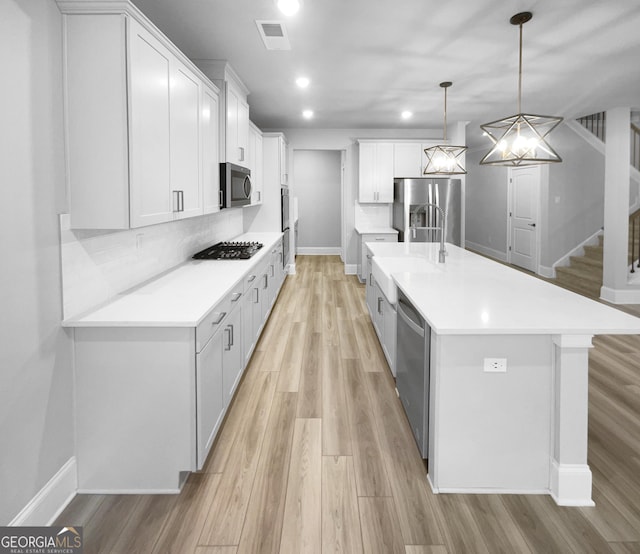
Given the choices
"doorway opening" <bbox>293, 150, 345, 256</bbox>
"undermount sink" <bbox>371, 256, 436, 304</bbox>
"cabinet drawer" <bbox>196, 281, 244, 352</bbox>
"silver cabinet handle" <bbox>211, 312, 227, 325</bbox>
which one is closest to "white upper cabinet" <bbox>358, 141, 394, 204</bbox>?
"doorway opening" <bbox>293, 150, 345, 256</bbox>

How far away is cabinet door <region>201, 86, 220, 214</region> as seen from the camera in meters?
3.63

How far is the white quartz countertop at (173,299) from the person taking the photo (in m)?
2.20

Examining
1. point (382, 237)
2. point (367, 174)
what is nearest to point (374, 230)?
point (382, 237)

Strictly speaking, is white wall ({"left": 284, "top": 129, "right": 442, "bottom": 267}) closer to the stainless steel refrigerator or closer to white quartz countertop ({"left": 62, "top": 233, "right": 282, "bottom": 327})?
the stainless steel refrigerator

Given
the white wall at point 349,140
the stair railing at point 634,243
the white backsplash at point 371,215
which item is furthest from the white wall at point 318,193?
the stair railing at point 634,243

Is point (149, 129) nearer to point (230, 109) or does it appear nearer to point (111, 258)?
point (111, 258)

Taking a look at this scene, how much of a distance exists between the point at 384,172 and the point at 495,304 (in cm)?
570

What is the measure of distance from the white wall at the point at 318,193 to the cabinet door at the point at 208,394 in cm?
868

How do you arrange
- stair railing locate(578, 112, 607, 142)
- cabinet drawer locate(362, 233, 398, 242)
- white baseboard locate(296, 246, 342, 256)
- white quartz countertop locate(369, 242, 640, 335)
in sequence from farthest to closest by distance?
white baseboard locate(296, 246, 342, 256)
stair railing locate(578, 112, 607, 142)
cabinet drawer locate(362, 233, 398, 242)
white quartz countertop locate(369, 242, 640, 335)

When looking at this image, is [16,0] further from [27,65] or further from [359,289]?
[359,289]

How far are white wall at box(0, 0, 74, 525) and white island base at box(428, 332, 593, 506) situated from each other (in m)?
1.66

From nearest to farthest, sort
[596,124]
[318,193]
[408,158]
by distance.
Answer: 1. [408,158]
2. [596,124]
3. [318,193]

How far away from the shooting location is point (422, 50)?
396 cm

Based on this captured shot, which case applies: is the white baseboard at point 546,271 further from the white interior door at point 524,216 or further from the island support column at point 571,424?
the island support column at point 571,424
